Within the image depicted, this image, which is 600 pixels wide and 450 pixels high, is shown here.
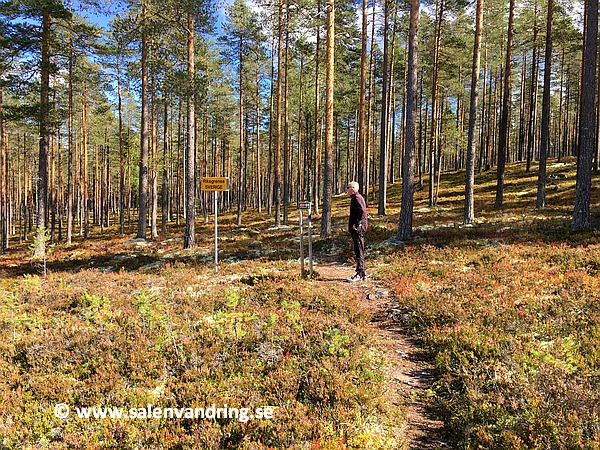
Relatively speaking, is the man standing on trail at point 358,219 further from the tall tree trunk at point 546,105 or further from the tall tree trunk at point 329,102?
the tall tree trunk at point 546,105

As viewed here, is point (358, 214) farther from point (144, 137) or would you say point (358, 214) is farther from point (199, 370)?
point (144, 137)

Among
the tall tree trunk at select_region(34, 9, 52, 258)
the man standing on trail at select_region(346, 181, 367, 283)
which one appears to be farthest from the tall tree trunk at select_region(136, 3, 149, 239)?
the man standing on trail at select_region(346, 181, 367, 283)

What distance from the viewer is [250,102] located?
32250 mm

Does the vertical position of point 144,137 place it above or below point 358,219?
above

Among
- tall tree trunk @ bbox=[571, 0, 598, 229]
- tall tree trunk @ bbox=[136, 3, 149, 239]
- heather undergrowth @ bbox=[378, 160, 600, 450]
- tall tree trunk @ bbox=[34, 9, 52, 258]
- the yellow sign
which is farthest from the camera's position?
tall tree trunk @ bbox=[136, 3, 149, 239]

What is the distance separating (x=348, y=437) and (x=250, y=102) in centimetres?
3259

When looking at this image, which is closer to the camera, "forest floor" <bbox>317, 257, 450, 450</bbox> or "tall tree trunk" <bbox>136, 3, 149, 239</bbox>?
"forest floor" <bbox>317, 257, 450, 450</bbox>

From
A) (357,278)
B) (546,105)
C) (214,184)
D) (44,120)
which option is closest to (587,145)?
(546,105)

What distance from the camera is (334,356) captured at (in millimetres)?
4941

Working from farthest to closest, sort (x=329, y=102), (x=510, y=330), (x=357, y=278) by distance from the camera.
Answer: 1. (x=329, y=102)
2. (x=357, y=278)
3. (x=510, y=330)

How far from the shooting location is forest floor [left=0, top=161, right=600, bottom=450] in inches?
143

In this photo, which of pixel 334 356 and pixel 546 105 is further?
pixel 546 105

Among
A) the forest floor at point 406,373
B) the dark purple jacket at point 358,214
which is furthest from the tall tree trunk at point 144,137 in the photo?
the forest floor at point 406,373

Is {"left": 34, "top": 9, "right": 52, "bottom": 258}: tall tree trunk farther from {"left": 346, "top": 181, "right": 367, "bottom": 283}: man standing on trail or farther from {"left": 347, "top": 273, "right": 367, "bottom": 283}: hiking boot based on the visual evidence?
{"left": 346, "top": 181, "right": 367, "bottom": 283}: man standing on trail
